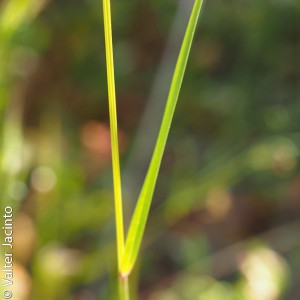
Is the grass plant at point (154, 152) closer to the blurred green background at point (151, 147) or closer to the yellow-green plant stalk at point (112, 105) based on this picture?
the yellow-green plant stalk at point (112, 105)

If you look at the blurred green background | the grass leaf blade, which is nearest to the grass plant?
the grass leaf blade

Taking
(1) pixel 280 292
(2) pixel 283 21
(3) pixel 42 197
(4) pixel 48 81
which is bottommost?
(1) pixel 280 292

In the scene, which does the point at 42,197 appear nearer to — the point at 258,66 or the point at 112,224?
the point at 112,224

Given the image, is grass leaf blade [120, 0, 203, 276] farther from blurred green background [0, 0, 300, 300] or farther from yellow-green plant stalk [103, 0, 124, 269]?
blurred green background [0, 0, 300, 300]

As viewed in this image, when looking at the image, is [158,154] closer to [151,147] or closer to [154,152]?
[154,152]

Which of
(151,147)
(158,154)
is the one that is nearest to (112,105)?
(158,154)

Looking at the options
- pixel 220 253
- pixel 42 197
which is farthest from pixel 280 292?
pixel 42 197

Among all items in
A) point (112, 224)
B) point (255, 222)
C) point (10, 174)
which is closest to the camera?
point (10, 174)
